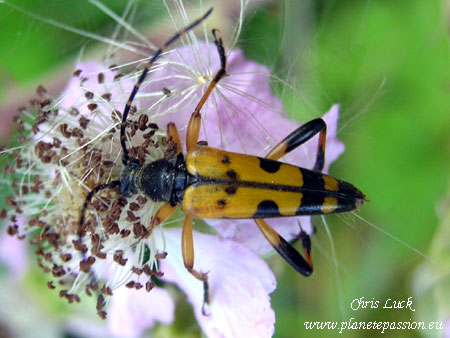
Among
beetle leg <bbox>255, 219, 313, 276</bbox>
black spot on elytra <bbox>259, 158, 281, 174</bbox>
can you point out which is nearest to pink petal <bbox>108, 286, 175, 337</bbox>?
beetle leg <bbox>255, 219, 313, 276</bbox>

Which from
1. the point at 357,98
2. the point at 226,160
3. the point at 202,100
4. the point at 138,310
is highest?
the point at 357,98

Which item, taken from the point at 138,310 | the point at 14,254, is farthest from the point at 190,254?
the point at 14,254

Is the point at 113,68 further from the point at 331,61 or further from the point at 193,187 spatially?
the point at 331,61

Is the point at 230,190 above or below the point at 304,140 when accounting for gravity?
below

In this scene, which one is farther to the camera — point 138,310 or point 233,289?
point 138,310

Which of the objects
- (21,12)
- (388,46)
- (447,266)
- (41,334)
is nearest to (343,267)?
(447,266)

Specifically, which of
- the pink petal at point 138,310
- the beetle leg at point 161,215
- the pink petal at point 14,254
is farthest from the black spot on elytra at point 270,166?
the pink petal at point 14,254

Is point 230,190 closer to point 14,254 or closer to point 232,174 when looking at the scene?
point 232,174
